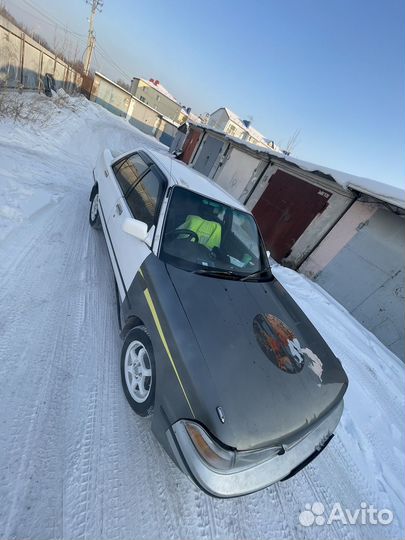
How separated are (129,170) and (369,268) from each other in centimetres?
565

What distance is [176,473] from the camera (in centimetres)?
179

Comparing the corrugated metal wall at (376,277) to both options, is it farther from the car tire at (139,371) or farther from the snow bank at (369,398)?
the car tire at (139,371)

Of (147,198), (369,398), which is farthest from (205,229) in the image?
(369,398)

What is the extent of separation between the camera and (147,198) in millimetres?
2699

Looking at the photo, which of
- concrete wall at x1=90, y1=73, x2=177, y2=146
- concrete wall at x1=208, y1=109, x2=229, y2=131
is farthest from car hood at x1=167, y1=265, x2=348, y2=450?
concrete wall at x1=208, y1=109, x2=229, y2=131

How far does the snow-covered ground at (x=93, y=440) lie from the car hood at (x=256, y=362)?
2.47 ft

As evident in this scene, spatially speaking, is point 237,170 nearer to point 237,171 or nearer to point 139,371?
point 237,171

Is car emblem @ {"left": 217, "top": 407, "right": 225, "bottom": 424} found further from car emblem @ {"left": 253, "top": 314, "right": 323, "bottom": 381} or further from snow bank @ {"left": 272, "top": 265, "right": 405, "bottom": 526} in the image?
snow bank @ {"left": 272, "top": 265, "right": 405, "bottom": 526}

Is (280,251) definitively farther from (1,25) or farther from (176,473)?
(1,25)

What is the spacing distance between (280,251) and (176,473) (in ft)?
22.8

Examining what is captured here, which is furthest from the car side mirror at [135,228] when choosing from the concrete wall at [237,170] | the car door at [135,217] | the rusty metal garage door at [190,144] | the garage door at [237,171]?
the rusty metal garage door at [190,144]

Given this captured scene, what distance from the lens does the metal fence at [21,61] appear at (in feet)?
29.8

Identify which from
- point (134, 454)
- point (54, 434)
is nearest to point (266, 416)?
point (134, 454)

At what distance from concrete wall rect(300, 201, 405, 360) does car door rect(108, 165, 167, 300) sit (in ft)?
17.8
